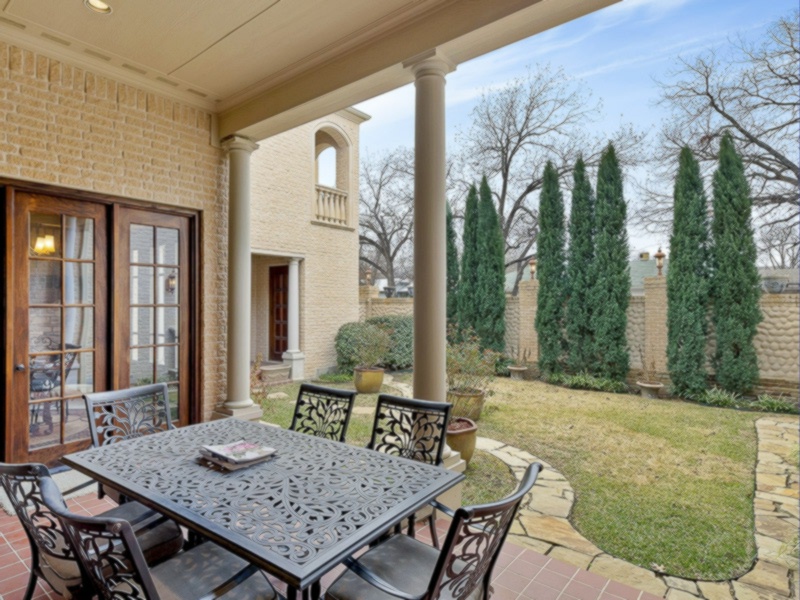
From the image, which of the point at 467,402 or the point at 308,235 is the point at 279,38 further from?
the point at 308,235

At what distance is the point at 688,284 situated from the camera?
756 cm

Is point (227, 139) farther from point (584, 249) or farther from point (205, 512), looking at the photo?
point (584, 249)

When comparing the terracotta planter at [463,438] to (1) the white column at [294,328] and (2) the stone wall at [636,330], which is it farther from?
(2) the stone wall at [636,330]

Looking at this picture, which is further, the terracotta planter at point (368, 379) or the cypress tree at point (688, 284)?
the terracotta planter at point (368, 379)

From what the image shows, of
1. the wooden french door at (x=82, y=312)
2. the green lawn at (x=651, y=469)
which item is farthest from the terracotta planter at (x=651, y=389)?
the wooden french door at (x=82, y=312)

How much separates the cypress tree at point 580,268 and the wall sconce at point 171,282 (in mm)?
7244

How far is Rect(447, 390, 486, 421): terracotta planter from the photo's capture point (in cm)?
565

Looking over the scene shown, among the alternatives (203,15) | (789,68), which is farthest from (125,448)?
(789,68)

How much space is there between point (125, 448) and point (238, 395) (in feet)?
7.78

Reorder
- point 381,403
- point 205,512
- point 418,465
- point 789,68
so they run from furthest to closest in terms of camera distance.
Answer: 1. point 789,68
2. point 381,403
3. point 418,465
4. point 205,512

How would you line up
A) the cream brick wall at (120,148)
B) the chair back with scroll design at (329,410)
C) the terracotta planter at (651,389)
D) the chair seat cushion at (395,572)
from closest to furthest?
the chair seat cushion at (395,572)
the chair back with scroll design at (329,410)
the cream brick wall at (120,148)
the terracotta planter at (651,389)

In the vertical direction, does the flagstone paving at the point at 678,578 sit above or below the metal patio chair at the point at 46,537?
below

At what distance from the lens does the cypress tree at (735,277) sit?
23.2 feet

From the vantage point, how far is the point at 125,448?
227 centimetres
